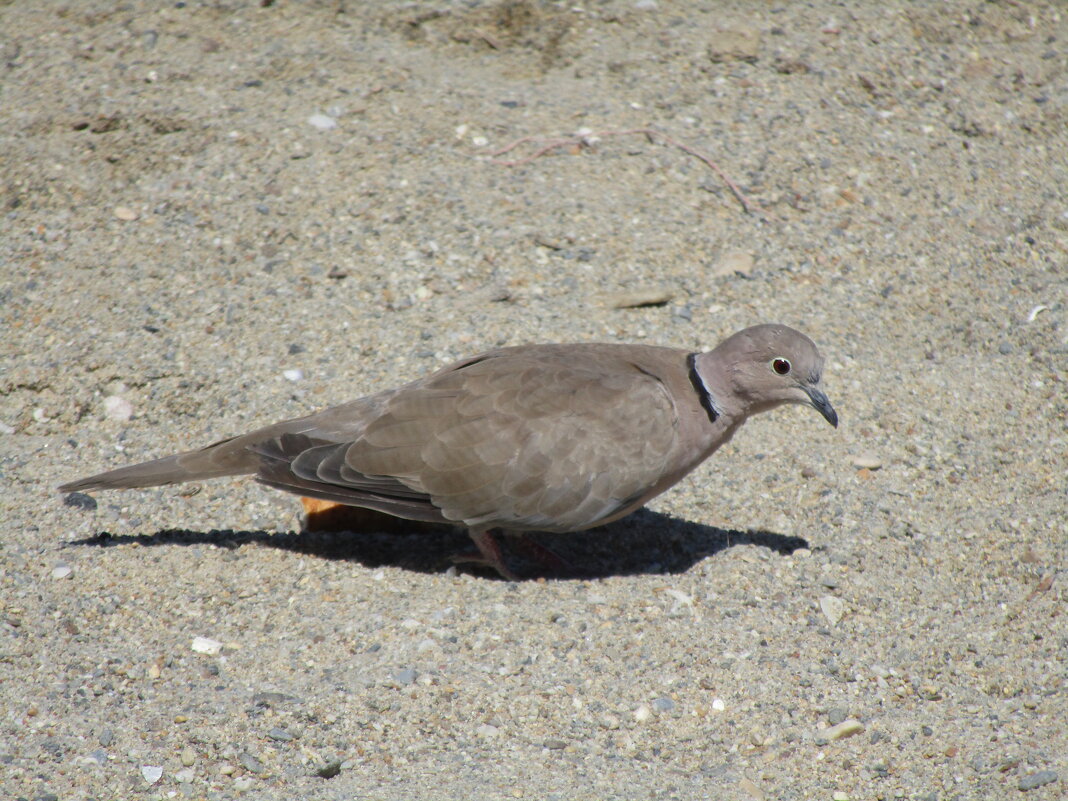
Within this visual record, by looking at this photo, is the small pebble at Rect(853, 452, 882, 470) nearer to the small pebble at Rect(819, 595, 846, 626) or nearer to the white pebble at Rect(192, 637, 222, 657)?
the small pebble at Rect(819, 595, 846, 626)

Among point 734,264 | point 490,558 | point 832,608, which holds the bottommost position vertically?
point 490,558

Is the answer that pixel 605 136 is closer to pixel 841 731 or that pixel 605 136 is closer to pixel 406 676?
pixel 406 676

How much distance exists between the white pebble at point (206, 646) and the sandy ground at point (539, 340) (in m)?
0.04

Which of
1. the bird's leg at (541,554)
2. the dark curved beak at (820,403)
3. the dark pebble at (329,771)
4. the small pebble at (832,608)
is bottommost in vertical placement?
the bird's leg at (541,554)

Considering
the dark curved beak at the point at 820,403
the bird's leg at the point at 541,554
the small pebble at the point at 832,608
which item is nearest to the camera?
the small pebble at the point at 832,608

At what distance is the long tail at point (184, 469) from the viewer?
391 centimetres

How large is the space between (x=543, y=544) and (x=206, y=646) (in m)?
1.49

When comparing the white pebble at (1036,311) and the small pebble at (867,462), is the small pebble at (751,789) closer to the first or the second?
the small pebble at (867,462)

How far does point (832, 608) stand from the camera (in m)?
3.89

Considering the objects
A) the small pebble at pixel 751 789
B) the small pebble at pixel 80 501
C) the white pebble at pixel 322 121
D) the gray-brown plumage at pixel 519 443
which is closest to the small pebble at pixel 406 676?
the gray-brown plumage at pixel 519 443

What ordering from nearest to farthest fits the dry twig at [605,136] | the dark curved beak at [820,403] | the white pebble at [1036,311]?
the dark curved beak at [820,403]
the white pebble at [1036,311]
the dry twig at [605,136]

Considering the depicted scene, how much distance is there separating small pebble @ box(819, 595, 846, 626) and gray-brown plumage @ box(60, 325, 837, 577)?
69 centimetres

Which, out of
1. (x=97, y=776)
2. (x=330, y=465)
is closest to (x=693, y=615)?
(x=330, y=465)

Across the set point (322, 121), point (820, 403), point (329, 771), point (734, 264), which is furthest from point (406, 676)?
point (322, 121)
